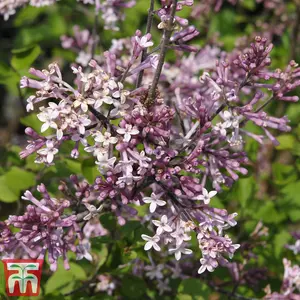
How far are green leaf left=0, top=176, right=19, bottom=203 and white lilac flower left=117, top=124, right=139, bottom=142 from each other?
45.0 inches

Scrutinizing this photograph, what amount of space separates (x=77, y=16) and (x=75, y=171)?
2.59 metres

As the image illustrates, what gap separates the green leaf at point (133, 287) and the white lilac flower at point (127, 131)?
3.47 feet

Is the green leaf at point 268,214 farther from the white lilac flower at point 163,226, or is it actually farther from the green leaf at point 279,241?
the white lilac flower at point 163,226

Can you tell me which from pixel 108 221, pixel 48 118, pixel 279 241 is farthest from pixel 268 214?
pixel 48 118

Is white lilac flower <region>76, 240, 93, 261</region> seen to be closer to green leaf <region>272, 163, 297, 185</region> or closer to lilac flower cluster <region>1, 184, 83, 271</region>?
lilac flower cluster <region>1, 184, 83, 271</region>

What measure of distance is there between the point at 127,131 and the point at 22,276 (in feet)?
3.19

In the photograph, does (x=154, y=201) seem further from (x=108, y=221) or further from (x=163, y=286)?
(x=163, y=286)

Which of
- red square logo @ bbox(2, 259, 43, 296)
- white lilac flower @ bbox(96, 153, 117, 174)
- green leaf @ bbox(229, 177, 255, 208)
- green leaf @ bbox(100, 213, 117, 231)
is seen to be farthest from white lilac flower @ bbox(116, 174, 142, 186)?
green leaf @ bbox(229, 177, 255, 208)

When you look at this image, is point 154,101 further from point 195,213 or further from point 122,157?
point 195,213

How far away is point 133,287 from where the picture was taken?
2904 millimetres

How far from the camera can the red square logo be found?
2.57 metres

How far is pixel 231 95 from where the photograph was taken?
2.38 metres

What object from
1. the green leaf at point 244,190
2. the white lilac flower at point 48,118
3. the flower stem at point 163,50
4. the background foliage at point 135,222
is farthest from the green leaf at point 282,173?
the white lilac flower at point 48,118

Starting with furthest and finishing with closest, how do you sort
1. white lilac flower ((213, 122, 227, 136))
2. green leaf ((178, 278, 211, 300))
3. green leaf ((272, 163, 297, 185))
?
green leaf ((272, 163, 297, 185)) → green leaf ((178, 278, 211, 300)) → white lilac flower ((213, 122, 227, 136))
